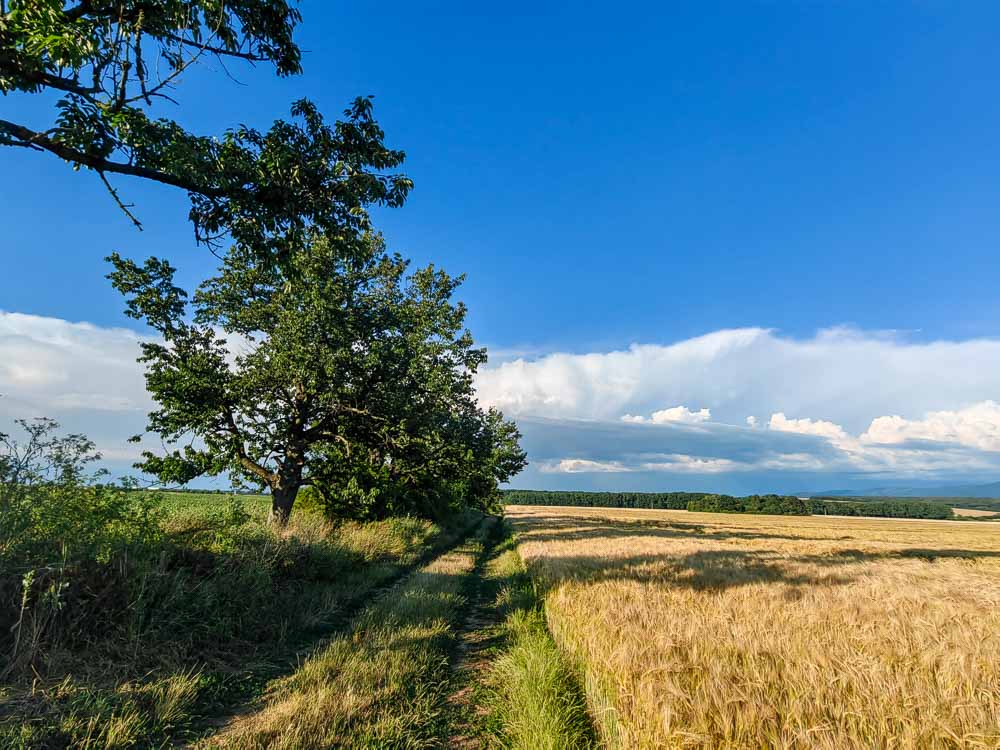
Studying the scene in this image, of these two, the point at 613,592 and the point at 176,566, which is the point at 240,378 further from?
the point at 613,592

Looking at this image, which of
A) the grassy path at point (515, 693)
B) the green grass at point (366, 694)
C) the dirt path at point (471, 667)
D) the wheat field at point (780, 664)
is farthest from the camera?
the dirt path at point (471, 667)

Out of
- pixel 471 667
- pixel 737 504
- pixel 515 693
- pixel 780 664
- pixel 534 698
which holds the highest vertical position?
pixel 780 664

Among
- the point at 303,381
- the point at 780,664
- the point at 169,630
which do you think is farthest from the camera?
the point at 303,381

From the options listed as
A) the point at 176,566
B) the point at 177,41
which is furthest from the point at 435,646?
the point at 177,41

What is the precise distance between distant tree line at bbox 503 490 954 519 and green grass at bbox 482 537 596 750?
360ft

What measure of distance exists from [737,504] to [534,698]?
13488 centimetres

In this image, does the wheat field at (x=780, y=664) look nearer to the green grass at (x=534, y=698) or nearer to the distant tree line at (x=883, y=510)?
the green grass at (x=534, y=698)

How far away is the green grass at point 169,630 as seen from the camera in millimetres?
4445

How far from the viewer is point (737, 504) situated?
11938 centimetres

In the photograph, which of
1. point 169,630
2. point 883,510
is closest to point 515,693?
point 169,630

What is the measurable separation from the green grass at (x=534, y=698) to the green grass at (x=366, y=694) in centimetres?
70

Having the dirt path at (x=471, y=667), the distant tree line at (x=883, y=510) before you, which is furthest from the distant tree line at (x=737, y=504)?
the dirt path at (x=471, y=667)

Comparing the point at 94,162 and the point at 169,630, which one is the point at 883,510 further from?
the point at 94,162

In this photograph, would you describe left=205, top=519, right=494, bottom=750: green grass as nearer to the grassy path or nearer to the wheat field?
the grassy path
